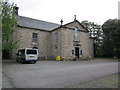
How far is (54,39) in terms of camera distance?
82.3 feet

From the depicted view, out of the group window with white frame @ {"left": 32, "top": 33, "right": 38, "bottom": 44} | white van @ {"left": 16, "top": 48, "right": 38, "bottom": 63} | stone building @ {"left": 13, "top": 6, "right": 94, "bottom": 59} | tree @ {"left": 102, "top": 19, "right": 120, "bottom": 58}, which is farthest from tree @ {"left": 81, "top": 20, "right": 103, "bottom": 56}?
white van @ {"left": 16, "top": 48, "right": 38, "bottom": 63}

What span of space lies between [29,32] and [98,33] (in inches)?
967

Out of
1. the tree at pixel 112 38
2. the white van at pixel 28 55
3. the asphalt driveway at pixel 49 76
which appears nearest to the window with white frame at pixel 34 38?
the white van at pixel 28 55

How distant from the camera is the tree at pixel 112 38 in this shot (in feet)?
94.3

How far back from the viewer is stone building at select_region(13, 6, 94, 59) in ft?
74.5

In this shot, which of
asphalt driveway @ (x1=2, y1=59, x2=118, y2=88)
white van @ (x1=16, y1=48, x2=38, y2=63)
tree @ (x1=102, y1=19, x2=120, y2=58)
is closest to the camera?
asphalt driveway @ (x1=2, y1=59, x2=118, y2=88)

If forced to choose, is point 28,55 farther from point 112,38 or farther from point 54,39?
point 112,38

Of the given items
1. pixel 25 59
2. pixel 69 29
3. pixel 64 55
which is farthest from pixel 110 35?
pixel 25 59

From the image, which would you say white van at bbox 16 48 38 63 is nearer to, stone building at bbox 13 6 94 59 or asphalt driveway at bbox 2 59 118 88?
asphalt driveway at bbox 2 59 118 88

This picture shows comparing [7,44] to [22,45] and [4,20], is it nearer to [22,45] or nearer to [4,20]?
[4,20]

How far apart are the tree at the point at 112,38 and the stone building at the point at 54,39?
6.29 meters

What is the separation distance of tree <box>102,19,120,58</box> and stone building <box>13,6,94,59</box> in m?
6.29

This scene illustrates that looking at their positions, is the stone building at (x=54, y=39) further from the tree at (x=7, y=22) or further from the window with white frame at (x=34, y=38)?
the tree at (x=7, y=22)

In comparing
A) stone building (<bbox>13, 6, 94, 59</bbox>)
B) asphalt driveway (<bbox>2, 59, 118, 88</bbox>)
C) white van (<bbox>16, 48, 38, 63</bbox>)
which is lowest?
asphalt driveway (<bbox>2, 59, 118, 88</bbox>)
